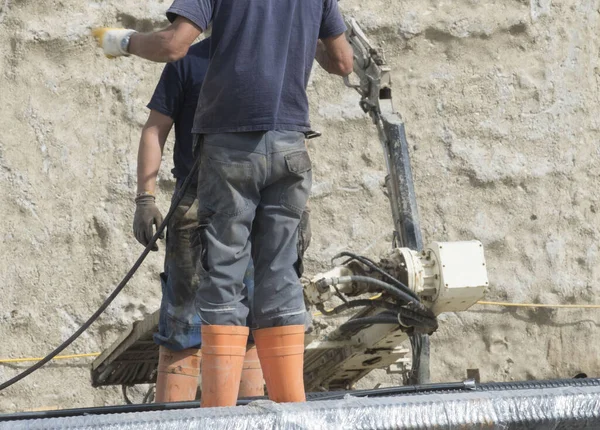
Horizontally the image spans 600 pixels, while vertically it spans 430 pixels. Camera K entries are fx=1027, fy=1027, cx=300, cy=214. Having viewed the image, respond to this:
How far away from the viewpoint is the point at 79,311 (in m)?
5.79

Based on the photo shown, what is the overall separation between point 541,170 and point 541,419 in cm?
431

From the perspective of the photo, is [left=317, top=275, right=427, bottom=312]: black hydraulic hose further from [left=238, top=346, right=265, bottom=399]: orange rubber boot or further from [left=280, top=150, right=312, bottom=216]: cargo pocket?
[left=280, top=150, right=312, bottom=216]: cargo pocket

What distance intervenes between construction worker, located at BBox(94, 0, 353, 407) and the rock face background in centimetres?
274

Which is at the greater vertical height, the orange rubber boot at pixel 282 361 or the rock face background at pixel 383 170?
the rock face background at pixel 383 170

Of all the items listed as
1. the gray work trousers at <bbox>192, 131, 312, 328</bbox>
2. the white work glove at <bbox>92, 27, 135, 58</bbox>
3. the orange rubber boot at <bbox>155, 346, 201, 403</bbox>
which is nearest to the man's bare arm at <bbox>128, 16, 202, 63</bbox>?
the white work glove at <bbox>92, 27, 135, 58</bbox>

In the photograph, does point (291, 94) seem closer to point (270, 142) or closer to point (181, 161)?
point (270, 142)

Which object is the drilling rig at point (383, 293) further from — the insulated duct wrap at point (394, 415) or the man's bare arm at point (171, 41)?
→ the insulated duct wrap at point (394, 415)

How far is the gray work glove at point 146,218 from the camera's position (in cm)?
396

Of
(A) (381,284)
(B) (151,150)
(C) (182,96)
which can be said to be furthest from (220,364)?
(C) (182,96)

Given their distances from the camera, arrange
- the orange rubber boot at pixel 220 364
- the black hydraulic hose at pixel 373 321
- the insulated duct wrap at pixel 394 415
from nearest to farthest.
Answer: the insulated duct wrap at pixel 394 415
the orange rubber boot at pixel 220 364
the black hydraulic hose at pixel 373 321

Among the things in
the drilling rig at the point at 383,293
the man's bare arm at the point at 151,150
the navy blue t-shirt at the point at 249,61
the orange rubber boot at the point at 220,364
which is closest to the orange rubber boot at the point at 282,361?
the orange rubber boot at the point at 220,364

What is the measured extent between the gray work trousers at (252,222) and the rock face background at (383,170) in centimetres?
276

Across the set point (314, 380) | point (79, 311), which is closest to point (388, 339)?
point (314, 380)

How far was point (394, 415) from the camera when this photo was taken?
Answer: 234 cm
